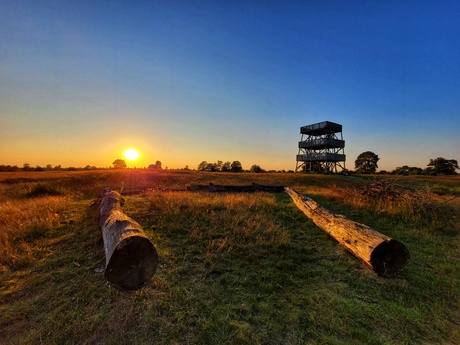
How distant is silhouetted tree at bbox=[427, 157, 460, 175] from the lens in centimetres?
4412

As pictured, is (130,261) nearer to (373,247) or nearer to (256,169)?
(373,247)

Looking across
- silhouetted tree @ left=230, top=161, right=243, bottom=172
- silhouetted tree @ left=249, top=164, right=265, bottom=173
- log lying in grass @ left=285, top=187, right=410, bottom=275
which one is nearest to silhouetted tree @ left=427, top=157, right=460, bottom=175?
silhouetted tree @ left=249, top=164, right=265, bottom=173

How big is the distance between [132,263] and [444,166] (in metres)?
60.7

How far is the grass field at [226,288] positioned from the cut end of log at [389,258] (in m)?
0.20

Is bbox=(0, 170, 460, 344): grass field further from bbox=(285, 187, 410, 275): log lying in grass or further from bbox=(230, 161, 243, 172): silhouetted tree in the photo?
bbox=(230, 161, 243, 172): silhouetted tree

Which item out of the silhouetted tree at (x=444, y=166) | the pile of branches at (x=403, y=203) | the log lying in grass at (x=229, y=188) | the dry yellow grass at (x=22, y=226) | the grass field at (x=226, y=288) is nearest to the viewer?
the grass field at (x=226, y=288)

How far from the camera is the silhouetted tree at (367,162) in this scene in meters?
56.7

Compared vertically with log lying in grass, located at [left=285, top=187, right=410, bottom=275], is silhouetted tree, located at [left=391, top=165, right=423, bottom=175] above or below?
above

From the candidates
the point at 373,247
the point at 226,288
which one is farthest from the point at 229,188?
the point at 226,288

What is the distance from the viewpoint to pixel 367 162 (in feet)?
189

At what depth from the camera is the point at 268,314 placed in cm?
377

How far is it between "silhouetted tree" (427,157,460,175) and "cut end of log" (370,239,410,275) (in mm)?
53313

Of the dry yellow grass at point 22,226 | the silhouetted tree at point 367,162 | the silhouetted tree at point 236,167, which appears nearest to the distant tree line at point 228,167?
the silhouetted tree at point 236,167

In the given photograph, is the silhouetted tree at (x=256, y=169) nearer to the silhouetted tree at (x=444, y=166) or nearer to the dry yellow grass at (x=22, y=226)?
the silhouetted tree at (x=444, y=166)
